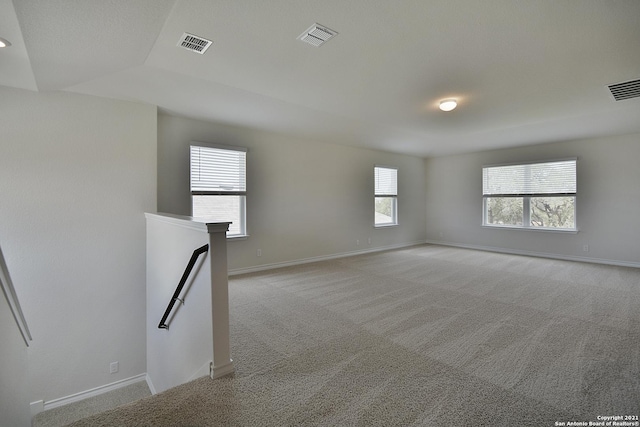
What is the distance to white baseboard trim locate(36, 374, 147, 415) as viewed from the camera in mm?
3215

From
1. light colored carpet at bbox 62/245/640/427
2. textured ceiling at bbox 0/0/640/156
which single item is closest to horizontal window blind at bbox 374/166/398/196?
textured ceiling at bbox 0/0/640/156

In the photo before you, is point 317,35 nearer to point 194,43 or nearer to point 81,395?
point 194,43

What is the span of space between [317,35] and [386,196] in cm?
558

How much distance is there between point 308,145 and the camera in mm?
5977

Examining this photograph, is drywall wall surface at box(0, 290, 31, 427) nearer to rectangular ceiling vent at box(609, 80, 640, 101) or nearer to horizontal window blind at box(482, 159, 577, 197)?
rectangular ceiling vent at box(609, 80, 640, 101)

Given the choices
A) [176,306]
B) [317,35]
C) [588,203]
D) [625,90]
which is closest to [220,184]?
[176,306]

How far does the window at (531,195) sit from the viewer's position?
6.18 meters

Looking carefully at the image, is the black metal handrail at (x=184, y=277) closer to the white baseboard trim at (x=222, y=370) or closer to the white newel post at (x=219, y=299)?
the white newel post at (x=219, y=299)

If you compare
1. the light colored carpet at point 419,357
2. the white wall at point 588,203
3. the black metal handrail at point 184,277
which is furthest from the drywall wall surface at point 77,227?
the white wall at point 588,203

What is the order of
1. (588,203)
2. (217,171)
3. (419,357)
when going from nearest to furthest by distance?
1. (419,357)
2. (217,171)
3. (588,203)

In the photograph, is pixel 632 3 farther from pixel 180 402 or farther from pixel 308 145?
pixel 308 145

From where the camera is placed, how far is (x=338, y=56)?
274 cm

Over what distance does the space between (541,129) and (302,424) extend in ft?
20.5

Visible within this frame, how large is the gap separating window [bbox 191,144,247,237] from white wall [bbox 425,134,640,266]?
5.89 m
